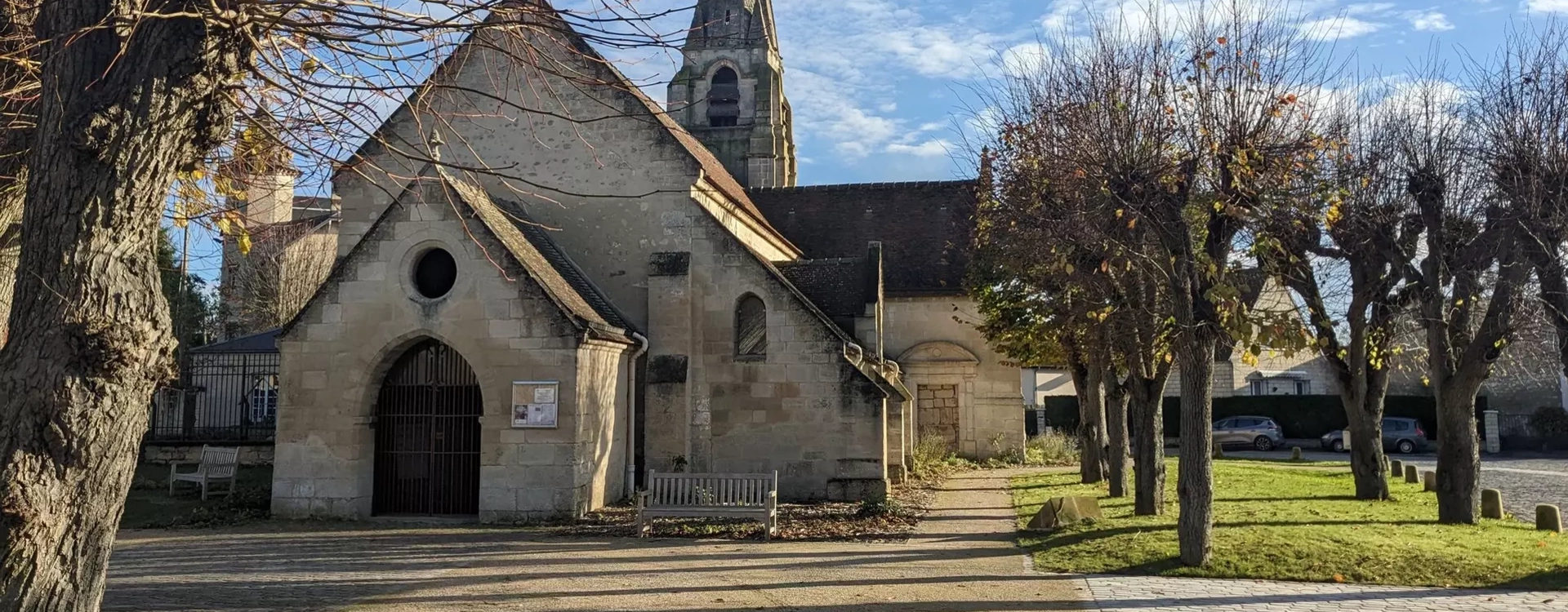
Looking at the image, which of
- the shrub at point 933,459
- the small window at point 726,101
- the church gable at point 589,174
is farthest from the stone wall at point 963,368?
the small window at point 726,101

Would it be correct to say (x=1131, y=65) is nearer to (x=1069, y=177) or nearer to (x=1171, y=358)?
(x=1069, y=177)

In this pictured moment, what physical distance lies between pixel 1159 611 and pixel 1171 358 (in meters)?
6.02

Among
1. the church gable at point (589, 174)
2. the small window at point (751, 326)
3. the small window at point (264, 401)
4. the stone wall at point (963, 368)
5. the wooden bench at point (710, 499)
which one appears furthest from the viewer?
the stone wall at point (963, 368)

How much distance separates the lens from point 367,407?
46.9 feet

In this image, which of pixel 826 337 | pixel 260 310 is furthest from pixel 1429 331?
pixel 260 310

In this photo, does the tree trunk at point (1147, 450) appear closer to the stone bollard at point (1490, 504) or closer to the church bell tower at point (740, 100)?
the stone bollard at point (1490, 504)

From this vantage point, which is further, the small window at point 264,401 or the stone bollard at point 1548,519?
the small window at point 264,401

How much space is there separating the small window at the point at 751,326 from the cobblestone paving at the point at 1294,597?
838cm

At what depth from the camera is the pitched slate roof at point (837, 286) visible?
1902cm

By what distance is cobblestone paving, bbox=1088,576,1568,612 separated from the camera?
330 inches

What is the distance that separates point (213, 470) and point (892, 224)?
17692 mm

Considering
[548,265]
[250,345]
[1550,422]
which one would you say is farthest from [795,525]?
[1550,422]

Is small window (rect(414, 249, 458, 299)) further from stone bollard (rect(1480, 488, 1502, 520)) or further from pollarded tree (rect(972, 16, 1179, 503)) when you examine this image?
stone bollard (rect(1480, 488, 1502, 520))

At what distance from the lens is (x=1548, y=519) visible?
42.3 ft
